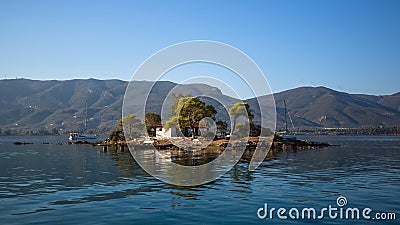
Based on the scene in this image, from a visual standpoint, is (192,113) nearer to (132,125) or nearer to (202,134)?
(202,134)

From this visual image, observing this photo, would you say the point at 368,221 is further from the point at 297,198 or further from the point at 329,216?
the point at 297,198

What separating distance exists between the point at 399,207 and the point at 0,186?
29997 millimetres

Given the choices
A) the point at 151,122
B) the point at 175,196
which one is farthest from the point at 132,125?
the point at 175,196

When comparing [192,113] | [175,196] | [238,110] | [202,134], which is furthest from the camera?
[202,134]

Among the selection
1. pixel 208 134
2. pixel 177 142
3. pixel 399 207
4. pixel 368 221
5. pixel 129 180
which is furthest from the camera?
pixel 208 134

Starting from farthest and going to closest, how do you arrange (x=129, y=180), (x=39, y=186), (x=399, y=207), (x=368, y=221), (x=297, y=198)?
(x=129, y=180) → (x=39, y=186) → (x=297, y=198) → (x=399, y=207) → (x=368, y=221)

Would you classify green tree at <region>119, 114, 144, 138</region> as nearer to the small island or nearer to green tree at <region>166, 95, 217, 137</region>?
the small island

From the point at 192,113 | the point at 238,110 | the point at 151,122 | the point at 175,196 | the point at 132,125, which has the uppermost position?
the point at 238,110

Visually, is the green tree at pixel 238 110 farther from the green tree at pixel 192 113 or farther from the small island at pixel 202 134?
the green tree at pixel 192 113

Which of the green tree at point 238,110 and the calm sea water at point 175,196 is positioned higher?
the green tree at point 238,110

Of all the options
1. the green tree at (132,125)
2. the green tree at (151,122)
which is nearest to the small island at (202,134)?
the green tree at (151,122)

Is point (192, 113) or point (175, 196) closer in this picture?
point (175, 196)

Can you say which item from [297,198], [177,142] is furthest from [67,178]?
[177,142]

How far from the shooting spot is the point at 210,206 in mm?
23453
